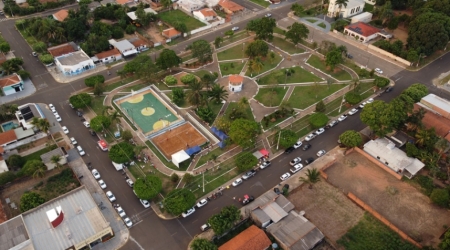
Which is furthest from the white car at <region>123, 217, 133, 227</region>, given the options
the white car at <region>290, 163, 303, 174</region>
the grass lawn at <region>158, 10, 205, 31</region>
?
the grass lawn at <region>158, 10, 205, 31</region>

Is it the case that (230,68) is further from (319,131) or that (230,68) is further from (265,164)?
(265,164)

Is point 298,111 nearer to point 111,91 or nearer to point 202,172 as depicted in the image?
point 202,172

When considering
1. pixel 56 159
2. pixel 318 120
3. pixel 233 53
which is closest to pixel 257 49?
pixel 233 53

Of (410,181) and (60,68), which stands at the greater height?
(60,68)

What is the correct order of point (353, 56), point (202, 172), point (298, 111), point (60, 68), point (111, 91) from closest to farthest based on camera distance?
point (202, 172), point (298, 111), point (111, 91), point (60, 68), point (353, 56)

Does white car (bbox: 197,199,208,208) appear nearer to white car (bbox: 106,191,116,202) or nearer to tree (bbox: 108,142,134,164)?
white car (bbox: 106,191,116,202)

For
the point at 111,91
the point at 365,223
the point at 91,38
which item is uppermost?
the point at 91,38

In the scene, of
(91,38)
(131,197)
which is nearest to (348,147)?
(131,197)
